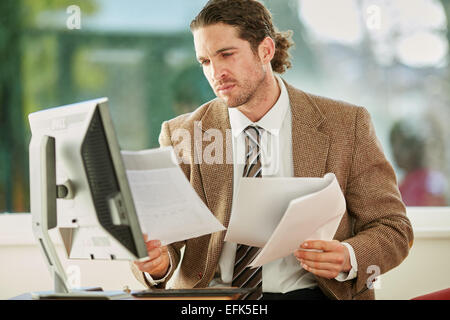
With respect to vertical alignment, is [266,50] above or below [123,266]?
above

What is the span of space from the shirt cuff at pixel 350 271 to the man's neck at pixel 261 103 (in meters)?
0.61

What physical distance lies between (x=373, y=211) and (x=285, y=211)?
50 cm

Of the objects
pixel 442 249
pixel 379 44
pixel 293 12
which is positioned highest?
pixel 293 12

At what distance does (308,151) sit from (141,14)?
62.3 inches

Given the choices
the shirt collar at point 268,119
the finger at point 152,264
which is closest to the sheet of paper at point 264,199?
the finger at point 152,264

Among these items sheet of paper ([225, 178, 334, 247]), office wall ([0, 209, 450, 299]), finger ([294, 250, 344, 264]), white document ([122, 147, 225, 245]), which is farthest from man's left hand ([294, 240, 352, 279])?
office wall ([0, 209, 450, 299])

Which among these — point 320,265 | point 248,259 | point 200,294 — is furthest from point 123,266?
point 200,294

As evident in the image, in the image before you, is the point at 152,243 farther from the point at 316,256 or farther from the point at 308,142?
the point at 308,142

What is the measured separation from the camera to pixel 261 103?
77.3 inches

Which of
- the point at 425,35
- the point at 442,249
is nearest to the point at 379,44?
the point at 425,35

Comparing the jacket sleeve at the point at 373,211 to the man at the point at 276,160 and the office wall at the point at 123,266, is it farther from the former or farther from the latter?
the office wall at the point at 123,266

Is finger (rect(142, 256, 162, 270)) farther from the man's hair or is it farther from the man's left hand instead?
the man's hair
